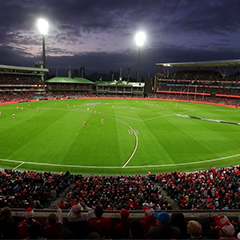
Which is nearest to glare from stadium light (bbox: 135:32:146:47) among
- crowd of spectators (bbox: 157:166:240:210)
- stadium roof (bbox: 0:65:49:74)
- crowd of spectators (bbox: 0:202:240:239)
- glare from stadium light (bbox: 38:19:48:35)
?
glare from stadium light (bbox: 38:19:48:35)

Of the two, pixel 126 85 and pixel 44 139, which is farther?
pixel 126 85

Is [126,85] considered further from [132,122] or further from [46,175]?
[46,175]

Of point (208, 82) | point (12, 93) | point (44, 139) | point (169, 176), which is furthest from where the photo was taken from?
point (208, 82)

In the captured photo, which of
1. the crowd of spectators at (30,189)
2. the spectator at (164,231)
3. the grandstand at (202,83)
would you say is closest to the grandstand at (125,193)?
the crowd of spectators at (30,189)

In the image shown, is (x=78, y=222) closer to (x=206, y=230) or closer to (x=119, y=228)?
(x=119, y=228)

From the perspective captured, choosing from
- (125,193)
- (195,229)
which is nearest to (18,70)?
(125,193)

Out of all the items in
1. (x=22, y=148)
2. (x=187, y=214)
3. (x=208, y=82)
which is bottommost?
(x=22, y=148)

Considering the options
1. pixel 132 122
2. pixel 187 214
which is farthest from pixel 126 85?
pixel 187 214

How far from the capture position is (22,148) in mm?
26703

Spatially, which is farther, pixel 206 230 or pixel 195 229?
pixel 206 230

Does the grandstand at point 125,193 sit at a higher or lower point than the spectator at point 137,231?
lower

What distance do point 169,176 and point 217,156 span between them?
425 inches

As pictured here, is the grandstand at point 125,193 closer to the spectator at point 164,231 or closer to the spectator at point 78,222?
the spectator at point 78,222

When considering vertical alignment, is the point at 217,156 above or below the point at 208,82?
below
